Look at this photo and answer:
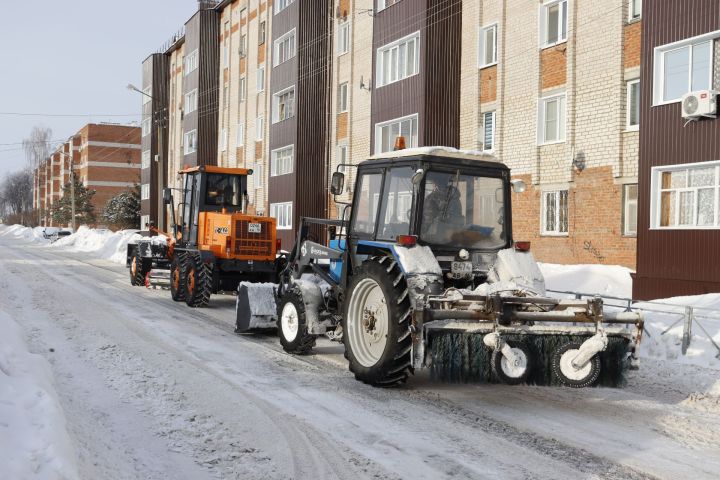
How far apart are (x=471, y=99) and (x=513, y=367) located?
57.5 ft

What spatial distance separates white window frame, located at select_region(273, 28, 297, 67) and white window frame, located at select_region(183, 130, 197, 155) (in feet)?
42.9

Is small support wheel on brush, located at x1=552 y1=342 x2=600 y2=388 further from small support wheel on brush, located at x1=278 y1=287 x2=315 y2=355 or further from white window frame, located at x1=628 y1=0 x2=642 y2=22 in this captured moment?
white window frame, located at x1=628 y1=0 x2=642 y2=22

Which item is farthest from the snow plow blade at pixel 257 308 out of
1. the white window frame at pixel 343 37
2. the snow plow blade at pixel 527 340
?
the white window frame at pixel 343 37

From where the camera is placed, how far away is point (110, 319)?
1258cm

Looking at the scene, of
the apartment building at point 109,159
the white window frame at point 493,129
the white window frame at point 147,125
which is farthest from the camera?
the apartment building at point 109,159

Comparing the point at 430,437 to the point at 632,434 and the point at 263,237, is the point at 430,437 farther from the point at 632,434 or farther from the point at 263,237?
the point at 263,237

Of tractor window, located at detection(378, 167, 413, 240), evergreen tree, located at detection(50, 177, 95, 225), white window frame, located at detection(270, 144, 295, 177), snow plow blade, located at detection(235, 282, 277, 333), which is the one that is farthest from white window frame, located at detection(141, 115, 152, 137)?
tractor window, located at detection(378, 167, 413, 240)

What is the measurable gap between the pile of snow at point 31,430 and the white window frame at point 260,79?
34843 millimetres

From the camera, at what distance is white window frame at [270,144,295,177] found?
35428 millimetres

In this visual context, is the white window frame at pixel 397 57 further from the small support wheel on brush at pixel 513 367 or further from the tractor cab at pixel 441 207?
the small support wheel on brush at pixel 513 367

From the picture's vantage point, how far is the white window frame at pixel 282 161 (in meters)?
35.4

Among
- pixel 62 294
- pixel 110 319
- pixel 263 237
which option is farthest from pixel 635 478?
pixel 62 294

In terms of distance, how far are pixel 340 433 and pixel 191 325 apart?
22.1 feet

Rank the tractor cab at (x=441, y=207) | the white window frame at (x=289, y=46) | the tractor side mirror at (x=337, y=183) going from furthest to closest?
the white window frame at (x=289, y=46) < the tractor side mirror at (x=337, y=183) < the tractor cab at (x=441, y=207)
